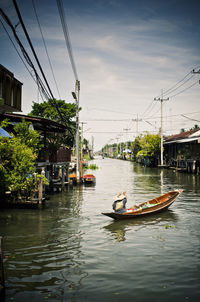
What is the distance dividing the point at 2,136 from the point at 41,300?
13216 millimetres

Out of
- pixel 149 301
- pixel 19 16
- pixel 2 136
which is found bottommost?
pixel 149 301

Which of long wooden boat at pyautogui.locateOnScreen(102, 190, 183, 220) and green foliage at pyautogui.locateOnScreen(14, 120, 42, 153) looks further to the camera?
green foliage at pyautogui.locateOnScreen(14, 120, 42, 153)

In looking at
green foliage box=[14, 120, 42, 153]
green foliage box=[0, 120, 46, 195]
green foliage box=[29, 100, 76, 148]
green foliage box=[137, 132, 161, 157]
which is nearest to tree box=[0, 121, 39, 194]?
green foliage box=[0, 120, 46, 195]

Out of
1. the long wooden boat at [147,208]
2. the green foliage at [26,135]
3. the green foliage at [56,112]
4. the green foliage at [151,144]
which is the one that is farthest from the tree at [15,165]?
the green foliage at [151,144]

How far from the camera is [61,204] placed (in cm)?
2106

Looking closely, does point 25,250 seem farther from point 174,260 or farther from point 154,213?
point 154,213

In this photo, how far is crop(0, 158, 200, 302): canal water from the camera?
752 centimetres

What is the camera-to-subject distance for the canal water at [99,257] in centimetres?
752

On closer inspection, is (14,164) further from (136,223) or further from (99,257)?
(99,257)

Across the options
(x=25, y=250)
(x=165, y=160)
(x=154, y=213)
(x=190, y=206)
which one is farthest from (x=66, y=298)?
(x=165, y=160)

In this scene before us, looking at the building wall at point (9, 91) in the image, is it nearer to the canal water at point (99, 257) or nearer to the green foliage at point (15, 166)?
the green foliage at point (15, 166)

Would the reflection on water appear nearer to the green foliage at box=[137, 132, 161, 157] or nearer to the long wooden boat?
the long wooden boat

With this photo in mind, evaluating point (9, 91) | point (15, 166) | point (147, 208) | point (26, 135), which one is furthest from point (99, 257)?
point (9, 91)

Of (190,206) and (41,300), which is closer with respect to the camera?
(41,300)
